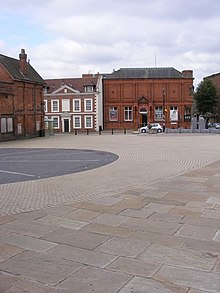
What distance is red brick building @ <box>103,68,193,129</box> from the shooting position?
2869 inches

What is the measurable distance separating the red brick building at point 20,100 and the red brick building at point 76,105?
18946mm

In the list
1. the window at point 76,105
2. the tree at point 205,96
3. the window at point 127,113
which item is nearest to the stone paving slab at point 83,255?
the window at point 76,105

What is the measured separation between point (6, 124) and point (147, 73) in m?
39.5

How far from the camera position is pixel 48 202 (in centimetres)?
950

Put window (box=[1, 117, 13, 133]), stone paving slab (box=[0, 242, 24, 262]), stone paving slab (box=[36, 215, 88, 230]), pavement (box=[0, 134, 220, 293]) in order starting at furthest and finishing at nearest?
window (box=[1, 117, 13, 133])
stone paving slab (box=[36, 215, 88, 230])
stone paving slab (box=[0, 242, 24, 262])
pavement (box=[0, 134, 220, 293])

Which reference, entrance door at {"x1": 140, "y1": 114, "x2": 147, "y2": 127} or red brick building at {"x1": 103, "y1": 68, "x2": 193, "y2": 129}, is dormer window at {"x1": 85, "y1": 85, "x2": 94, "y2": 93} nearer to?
red brick building at {"x1": 103, "y1": 68, "x2": 193, "y2": 129}

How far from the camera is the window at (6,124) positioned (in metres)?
40.7

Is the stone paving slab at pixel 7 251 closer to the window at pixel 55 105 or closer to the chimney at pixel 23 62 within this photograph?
the chimney at pixel 23 62

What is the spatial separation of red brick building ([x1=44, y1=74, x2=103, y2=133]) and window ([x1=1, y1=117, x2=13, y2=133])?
29.1m

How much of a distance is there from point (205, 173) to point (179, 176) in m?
1.38

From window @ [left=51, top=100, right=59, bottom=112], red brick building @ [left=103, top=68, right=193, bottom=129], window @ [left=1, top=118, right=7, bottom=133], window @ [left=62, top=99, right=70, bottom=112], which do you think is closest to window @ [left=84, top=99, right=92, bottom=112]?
window @ [left=62, top=99, right=70, bottom=112]

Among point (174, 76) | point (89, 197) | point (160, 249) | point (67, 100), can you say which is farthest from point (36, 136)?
point (160, 249)

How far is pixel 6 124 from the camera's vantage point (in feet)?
136

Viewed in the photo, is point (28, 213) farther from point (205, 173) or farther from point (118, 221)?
point (205, 173)
